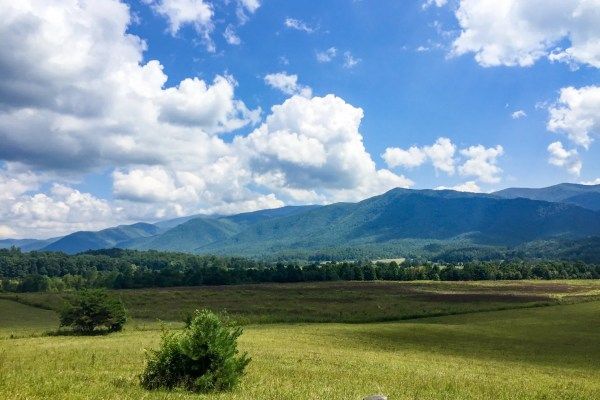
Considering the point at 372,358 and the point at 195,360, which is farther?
the point at 372,358

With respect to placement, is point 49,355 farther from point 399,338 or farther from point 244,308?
point 244,308

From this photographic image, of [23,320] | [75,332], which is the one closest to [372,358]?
[75,332]

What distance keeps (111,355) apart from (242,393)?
62.7 ft

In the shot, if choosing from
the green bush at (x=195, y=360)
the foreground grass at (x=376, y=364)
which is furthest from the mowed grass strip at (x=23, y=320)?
the green bush at (x=195, y=360)

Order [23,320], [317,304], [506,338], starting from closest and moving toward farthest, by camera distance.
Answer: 1. [506,338]
2. [23,320]
3. [317,304]

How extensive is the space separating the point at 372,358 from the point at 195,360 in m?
20.8

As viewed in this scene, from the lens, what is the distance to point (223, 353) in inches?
747

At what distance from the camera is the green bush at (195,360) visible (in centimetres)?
1866

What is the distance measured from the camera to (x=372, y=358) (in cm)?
3578

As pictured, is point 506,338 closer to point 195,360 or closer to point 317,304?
point 195,360

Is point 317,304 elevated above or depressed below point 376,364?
below

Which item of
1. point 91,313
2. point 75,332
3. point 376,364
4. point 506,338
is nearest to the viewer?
point 376,364

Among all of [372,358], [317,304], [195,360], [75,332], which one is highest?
[195,360]

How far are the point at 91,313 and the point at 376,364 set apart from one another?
4250cm
